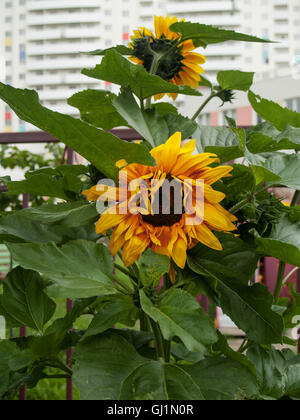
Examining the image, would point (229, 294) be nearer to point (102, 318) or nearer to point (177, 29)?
point (102, 318)

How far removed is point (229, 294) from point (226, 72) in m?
0.24

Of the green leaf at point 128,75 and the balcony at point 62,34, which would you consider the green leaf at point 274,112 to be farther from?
the balcony at point 62,34

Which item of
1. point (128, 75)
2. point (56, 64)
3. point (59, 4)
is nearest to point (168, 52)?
point (128, 75)

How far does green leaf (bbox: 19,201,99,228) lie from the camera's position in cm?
37

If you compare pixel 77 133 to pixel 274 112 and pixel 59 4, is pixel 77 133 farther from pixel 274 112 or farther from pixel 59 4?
pixel 59 4

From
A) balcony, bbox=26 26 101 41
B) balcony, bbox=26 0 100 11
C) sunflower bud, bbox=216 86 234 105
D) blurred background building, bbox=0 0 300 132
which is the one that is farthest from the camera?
balcony, bbox=26 0 100 11

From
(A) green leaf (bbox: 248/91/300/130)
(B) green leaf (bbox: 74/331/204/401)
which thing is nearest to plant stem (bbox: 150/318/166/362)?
(B) green leaf (bbox: 74/331/204/401)

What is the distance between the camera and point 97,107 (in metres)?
0.45

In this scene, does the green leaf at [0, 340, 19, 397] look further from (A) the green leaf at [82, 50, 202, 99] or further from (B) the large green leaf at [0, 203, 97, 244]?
(A) the green leaf at [82, 50, 202, 99]

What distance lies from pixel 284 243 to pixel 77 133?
18 centimetres

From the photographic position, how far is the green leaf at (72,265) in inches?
12.9

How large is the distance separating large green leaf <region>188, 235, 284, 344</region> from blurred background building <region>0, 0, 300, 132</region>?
3005 centimetres

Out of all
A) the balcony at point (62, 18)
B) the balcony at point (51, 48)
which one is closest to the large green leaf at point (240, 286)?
the balcony at point (51, 48)
